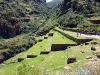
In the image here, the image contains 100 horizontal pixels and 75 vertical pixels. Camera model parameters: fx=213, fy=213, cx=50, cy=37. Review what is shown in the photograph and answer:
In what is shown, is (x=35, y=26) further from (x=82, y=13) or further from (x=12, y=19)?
(x=82, y=13)

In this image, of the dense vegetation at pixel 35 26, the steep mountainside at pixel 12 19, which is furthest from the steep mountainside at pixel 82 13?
the steep mountainside at pixel 12 19

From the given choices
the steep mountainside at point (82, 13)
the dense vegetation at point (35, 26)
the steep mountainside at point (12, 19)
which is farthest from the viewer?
the steep mountainside at point (12, 19)

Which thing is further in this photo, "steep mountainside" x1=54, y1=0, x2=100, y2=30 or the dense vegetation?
"steep mountainside" x1=54, y1=0, x2=100, y2=30

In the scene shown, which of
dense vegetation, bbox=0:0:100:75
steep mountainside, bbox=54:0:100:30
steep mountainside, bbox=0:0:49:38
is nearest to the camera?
dense vegetation, bbox=0:0:100:75

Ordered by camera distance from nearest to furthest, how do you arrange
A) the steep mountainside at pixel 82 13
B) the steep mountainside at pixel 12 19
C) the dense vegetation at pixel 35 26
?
the dense vegetation at pixel 35 26
the steep mountainside at pixel 82 13
the steep mountainside at pixel 12 19

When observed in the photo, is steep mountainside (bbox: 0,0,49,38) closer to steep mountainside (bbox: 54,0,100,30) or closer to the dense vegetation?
the dense vegetation

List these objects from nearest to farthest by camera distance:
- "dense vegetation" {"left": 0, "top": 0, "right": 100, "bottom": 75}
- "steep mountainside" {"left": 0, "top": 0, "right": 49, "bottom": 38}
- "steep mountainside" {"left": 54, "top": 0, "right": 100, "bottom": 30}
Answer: "dense vegetation" {"left": 0, "top": 0, "right": 100, "bottom": 75} → "steep mountainside" {"left": 54, "top": 0, "right": 100, "bottom": 30} → "steep mountainside" {"left": 0, "top": 0, "right": 49, "bottom": 38}

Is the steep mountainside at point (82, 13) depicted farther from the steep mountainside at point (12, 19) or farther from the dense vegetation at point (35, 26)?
the steep mountainside at point (12, 19)

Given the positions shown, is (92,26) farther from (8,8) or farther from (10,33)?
(8,8)

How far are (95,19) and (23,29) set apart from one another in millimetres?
80045

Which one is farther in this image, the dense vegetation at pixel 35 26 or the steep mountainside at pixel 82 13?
the steep mountainside at pixel 82 13

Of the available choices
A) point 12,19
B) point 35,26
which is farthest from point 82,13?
point 12,19

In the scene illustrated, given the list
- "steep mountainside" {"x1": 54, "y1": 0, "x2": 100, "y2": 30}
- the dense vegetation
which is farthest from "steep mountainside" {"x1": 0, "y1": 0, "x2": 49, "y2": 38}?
"steep mountainside" {"x1": 54, "y1": 0, "x2": 100, "y2": 30}

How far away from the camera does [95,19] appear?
7288 centimetres
